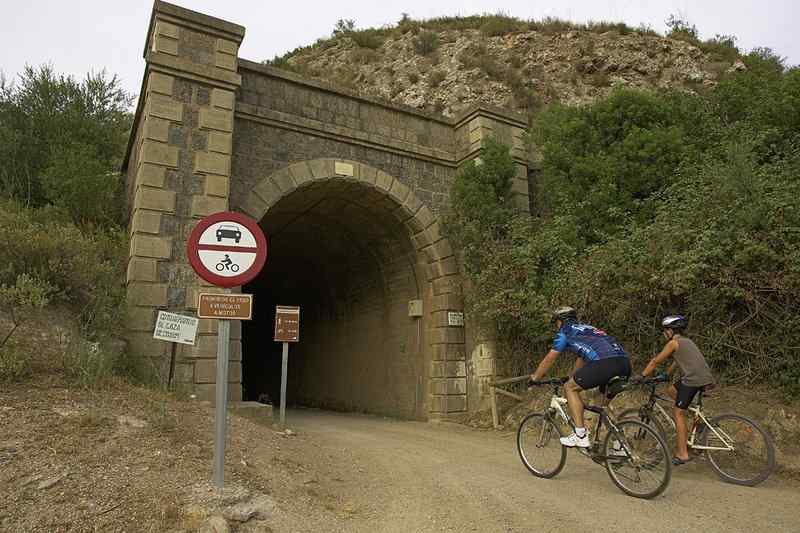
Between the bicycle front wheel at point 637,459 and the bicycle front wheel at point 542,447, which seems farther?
the bicycle front wheel at point 542,447

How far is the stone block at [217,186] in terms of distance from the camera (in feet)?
27.8

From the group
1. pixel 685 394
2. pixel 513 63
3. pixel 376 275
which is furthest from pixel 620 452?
pixel 513 63

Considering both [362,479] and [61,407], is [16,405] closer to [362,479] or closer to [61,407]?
[61,407]

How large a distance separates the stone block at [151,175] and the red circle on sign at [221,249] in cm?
479

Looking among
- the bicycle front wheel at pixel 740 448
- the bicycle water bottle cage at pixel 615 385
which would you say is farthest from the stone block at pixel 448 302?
the bicycle front wheel at pixel 740 448

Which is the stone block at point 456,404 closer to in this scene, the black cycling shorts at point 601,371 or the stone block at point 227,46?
the black cycling shorts at point 601,371

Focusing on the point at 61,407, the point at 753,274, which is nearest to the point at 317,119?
the point at 61,407

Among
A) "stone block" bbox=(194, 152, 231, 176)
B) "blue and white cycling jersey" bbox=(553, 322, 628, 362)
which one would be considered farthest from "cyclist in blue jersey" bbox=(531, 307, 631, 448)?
"stone block" bbox=(194, 152, 231, 176)

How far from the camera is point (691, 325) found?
7.33 meters

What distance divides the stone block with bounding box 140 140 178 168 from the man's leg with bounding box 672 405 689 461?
24.4ft

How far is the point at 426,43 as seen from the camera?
100ft

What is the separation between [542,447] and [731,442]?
1.75 m

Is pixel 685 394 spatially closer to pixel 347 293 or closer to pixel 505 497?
pixel 505 497

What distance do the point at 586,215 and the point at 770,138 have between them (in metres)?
3.17
